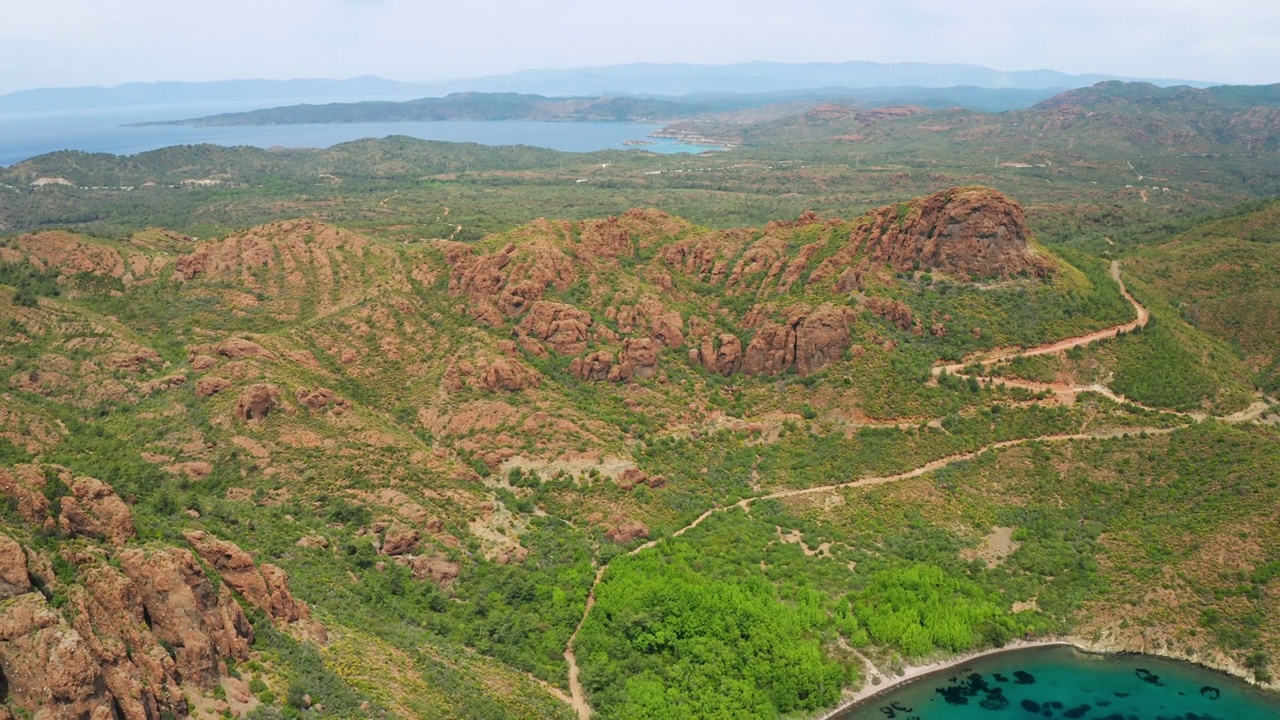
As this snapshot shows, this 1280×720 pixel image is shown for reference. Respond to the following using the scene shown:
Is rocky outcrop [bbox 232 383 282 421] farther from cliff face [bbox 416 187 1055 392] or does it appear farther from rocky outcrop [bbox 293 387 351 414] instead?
cliff face [bbox 416 187 1055 392]

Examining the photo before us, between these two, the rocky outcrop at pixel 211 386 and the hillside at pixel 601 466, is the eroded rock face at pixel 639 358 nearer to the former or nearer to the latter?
the hillside at pixel 601 466

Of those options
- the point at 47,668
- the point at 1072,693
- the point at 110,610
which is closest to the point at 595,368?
the point at 1072,693

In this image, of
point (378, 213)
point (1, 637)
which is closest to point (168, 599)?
point (1, 637)

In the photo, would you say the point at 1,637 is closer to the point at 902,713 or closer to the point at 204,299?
the point at 902,713

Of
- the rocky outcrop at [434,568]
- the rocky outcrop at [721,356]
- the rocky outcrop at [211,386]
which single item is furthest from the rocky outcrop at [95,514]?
the rocky outcrop at [721,356]

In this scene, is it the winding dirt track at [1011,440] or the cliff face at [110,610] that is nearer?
the cliff face at [110,610]

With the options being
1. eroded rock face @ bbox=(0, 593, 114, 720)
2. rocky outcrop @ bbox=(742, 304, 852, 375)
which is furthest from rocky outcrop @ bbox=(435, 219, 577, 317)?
eroded rock face @ bbox=(0, 593, 114, 720)
